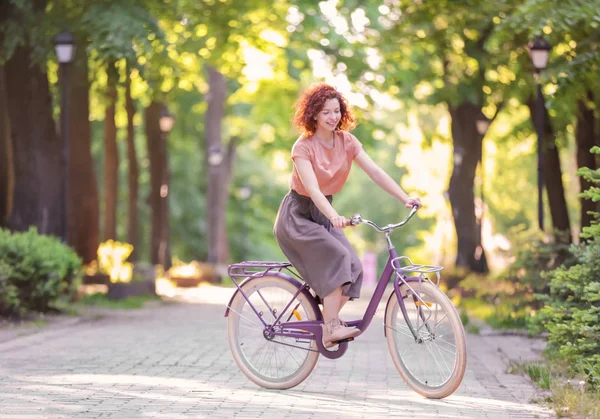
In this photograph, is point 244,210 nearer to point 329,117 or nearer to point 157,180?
point 157,180

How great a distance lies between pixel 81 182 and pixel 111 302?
4.84 meters

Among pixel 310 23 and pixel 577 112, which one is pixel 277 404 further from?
pixel 310 23

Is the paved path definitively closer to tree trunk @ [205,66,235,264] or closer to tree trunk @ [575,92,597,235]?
tree trunk @ [575,92,597,235]

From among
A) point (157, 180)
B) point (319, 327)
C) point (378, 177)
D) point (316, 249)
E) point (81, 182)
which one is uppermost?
point (157, 180)

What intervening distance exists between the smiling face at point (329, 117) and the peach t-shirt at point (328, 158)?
0.37 ft

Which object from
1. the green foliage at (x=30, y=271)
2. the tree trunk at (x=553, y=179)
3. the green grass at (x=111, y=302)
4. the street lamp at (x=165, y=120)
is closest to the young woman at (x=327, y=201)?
the green foliage at (x=30, y=271)

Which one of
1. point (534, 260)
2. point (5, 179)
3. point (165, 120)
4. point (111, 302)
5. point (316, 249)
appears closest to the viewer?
point (316, 249)

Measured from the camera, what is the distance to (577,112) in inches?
793

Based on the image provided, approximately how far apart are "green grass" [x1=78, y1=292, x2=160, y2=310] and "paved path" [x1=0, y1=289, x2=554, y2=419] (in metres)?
7.01

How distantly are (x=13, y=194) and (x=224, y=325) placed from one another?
16.8ft

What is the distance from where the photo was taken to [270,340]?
9.48 m

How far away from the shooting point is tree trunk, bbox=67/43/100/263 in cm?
2588

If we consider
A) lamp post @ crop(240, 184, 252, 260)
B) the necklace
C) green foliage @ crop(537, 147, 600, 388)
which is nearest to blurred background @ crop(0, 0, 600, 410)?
green foliage @ crop(537, 147, 600, 388)

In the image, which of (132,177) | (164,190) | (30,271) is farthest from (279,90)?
(30,271)
